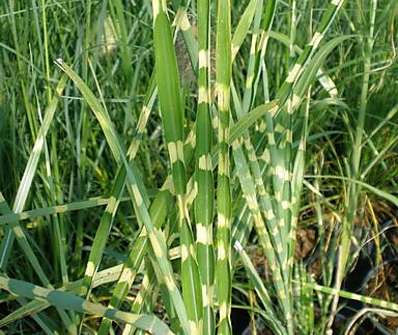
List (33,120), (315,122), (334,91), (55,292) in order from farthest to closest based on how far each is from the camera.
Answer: (315,122), (334,91), (33,120), (55,292)

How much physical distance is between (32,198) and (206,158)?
504mm

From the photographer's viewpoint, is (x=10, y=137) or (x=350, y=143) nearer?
(x=10, y=137)

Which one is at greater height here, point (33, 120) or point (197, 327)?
point (33, 120)

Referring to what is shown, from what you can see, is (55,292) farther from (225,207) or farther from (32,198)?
(32,198)

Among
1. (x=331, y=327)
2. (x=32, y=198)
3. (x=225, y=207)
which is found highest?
(x=225, y=207)

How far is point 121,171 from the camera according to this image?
63 cm

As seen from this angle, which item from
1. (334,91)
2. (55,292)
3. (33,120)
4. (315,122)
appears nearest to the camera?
(55,292)

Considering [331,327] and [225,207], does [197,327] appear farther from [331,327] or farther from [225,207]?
[331,327]

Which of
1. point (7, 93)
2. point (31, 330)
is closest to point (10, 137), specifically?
point (7, 93)

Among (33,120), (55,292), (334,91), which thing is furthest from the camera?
(334,91)

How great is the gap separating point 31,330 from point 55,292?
466 millimetres

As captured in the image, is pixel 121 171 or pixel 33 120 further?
pixel 33 120

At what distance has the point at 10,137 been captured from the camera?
3.38 feet

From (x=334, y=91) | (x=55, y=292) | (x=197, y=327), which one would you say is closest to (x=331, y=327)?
(x=334, y=91)
